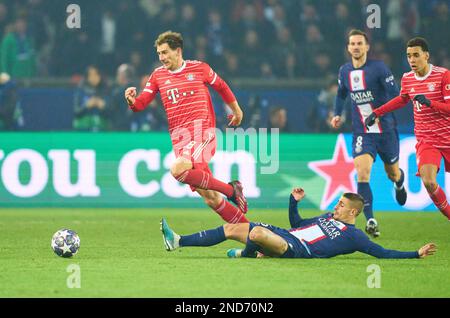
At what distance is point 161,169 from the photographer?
1627 centimetres

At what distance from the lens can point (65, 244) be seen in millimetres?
10117

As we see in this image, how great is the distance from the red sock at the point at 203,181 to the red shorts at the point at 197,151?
214mm

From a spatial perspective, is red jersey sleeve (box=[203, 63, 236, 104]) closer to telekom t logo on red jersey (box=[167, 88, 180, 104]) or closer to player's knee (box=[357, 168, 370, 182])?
telekom t logo on red jersey (box=[167, 88, 180, 104])

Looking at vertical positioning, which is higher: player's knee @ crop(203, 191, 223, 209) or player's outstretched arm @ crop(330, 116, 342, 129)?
player's outstretched arm @ crop(330, 116, 342, 129)

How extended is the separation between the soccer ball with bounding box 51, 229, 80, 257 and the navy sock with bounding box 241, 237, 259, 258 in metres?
1.55

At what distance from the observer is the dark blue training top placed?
9.65 meters

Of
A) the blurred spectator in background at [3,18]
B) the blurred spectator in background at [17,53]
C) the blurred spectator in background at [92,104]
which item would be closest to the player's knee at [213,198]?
the blurred spectator in background at [92,104]

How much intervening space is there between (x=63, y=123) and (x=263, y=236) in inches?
351

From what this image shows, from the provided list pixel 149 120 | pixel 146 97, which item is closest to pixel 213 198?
pixel 146 97

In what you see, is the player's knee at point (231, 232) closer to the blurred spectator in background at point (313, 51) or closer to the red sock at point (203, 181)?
the red sock at point (203, 181)

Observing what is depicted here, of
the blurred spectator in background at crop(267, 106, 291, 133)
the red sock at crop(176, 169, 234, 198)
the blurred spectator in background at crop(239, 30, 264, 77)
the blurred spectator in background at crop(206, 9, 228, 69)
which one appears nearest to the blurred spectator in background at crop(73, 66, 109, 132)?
the blurred spectator in background at crop(267, 106, 291, 133)

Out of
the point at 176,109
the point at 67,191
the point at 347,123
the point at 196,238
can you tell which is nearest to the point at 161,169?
the point at 67,191

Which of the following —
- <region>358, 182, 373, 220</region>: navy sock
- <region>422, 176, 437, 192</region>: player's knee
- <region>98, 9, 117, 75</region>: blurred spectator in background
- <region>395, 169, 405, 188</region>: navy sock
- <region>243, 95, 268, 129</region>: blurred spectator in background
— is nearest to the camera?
<region>422, 176, 437, 192</region>: player's knee

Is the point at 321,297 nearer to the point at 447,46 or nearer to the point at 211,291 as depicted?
the point at 211,291
